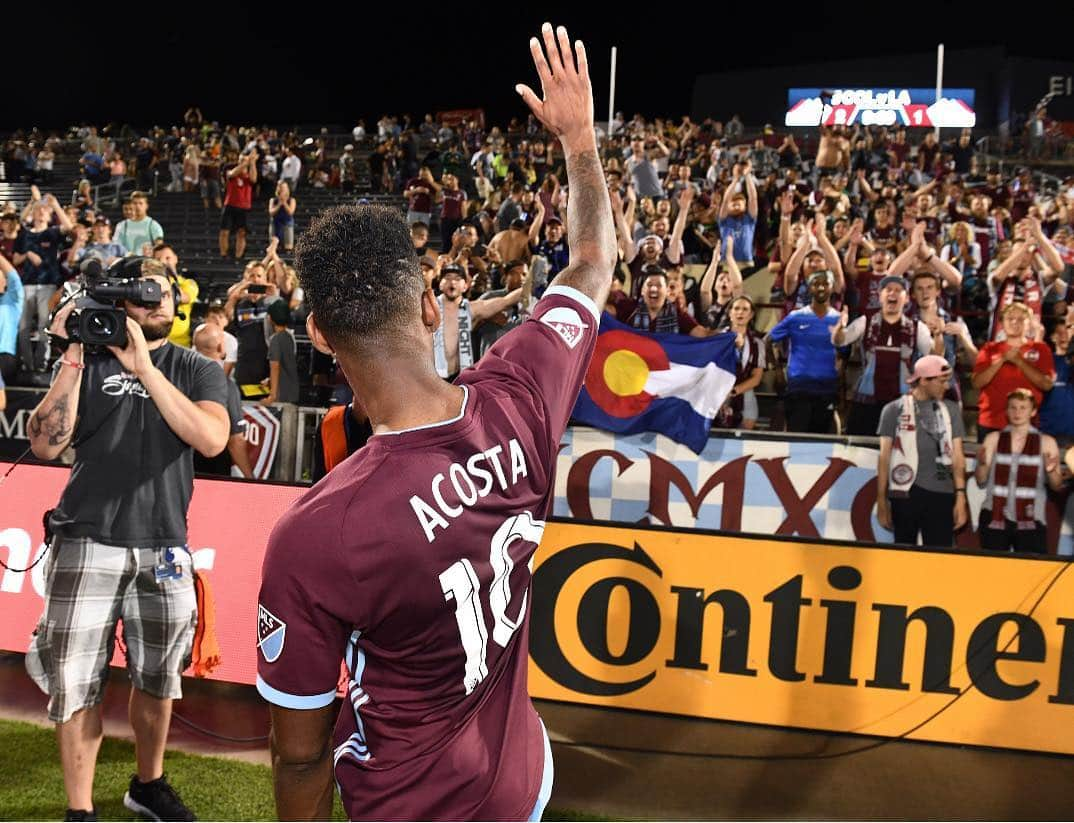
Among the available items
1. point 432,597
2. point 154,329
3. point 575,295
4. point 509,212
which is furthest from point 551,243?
point 432,597

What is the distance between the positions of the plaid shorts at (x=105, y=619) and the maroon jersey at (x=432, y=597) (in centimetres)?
246

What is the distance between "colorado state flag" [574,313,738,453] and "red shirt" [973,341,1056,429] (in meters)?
1.91

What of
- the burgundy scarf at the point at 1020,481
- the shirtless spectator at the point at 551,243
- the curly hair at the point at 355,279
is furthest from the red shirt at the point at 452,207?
the curly hair at the point at 355,279

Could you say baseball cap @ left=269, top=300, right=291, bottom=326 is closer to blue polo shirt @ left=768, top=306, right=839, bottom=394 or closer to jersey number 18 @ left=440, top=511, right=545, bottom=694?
blue polo shirt @ left=768, top=306, right=839, bottom=394

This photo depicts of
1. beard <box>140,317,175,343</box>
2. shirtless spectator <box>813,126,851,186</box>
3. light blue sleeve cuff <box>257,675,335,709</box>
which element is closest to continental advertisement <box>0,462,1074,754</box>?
beard <box>140,317,175,343</box>

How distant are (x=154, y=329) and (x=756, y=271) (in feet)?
32.4

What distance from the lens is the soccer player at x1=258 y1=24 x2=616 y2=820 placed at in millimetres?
1771

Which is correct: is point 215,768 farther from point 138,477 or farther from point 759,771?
point 759,771

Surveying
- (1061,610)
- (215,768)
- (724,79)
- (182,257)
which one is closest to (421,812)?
(215,768)

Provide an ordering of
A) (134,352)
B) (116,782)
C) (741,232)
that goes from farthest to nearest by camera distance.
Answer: (741,232) → (116,782) → (134,352)

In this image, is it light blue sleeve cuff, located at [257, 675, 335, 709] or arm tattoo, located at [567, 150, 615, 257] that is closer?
light blue sleeve cuff, located at [257, 675, 335, 709]

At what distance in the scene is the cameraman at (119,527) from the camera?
→ 4.07 metres

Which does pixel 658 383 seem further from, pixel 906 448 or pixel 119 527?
pixel 119 527

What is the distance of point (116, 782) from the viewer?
498cm
